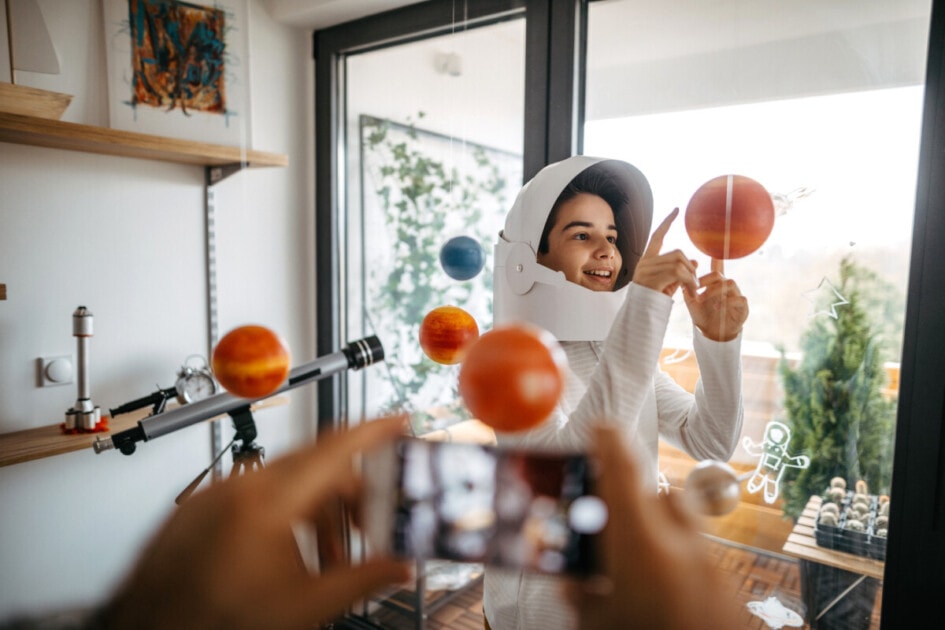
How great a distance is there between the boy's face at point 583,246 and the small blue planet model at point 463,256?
215 millimetres

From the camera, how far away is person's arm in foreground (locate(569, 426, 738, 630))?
0.22 m

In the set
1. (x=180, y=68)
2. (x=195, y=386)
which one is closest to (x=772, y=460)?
(x=195, y=386)

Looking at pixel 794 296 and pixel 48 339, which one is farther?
pixel 48 339

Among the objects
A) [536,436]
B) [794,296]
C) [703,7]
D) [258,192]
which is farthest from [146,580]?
[258,192]

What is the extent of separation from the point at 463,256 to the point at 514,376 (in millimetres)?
610

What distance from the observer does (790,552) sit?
3.63 feet

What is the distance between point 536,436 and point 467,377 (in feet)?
0.92

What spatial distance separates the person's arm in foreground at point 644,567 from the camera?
223mm

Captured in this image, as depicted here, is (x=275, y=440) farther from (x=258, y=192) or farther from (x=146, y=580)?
(x=146, y=580)

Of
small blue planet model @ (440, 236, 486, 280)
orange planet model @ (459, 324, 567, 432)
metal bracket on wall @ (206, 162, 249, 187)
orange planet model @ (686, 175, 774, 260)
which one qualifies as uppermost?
metal bracket on wall @ (206, 162, 249, 187)

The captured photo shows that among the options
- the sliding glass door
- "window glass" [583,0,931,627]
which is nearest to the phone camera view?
the sliding glass door

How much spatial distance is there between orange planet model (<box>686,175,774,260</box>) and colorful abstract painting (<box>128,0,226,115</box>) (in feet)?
4.91

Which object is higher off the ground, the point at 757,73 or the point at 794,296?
the point at 757,73

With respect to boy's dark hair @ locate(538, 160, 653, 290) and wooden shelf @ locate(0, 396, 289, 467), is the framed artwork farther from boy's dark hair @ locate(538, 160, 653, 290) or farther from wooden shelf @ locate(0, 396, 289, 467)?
boy's dark hair @ locate(538, 160, 653, 290)
